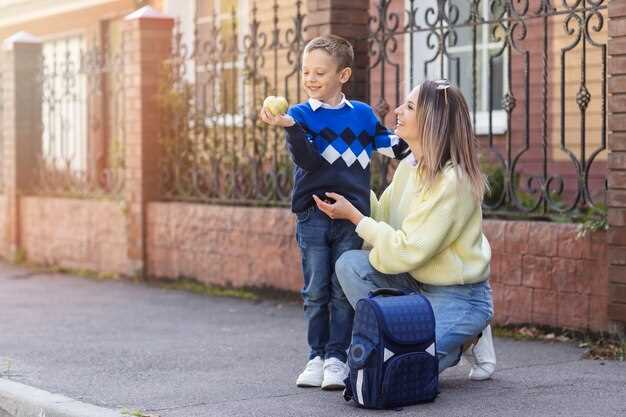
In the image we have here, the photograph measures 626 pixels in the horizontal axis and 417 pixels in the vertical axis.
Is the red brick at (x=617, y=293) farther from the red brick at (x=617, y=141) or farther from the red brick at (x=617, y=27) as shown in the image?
the red brick at (x=617, y=27)

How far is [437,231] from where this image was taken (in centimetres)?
528

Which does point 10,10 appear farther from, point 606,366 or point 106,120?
point 606,366

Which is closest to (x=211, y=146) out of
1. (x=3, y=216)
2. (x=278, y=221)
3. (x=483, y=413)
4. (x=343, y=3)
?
(x=278, y=221)

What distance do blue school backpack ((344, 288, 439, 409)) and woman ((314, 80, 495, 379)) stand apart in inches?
10.1

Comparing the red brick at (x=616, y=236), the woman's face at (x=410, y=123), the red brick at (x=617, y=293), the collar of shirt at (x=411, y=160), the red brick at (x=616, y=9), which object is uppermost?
the red brick at (x=616, y=9)

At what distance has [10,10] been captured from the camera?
805 inches

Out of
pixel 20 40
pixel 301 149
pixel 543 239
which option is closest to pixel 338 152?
pixel 301 149

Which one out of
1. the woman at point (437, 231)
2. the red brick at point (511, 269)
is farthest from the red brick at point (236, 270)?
the woman at point (437, 231)

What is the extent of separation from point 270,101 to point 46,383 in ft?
5.93

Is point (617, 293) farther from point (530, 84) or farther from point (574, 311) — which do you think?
point (530, 84)

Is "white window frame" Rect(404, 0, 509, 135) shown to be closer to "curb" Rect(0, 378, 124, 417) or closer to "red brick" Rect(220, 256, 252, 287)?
"red brick" Rect(220, 256, 252, 287)

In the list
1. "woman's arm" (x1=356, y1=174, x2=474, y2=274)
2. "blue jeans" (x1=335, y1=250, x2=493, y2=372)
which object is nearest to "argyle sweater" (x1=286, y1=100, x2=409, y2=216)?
"blue jeans" (x1=335, y1=250, x2=493, y2=372)

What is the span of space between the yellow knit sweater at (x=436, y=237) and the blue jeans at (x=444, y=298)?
0.23 feet

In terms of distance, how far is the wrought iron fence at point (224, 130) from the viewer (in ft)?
32.6
